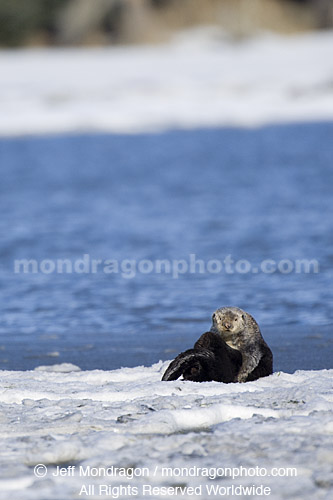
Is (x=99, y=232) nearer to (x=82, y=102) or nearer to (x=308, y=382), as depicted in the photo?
(x=308, y=382)

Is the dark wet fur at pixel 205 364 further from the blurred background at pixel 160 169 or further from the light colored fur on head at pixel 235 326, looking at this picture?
the blurred background at pixel 160 169

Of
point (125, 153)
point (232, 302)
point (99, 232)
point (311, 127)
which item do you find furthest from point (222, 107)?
point (232, 302)

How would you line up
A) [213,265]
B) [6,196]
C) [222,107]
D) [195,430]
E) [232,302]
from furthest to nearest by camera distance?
[222,107] → [6,196] → [213,265] → [232,302] → [195,430]

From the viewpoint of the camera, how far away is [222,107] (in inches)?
714

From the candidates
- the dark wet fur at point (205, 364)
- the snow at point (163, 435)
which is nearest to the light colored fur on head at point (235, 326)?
the dark wet fur at point (205, 364)

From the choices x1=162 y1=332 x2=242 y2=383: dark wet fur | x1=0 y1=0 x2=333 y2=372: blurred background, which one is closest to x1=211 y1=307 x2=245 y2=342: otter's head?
x1=162 y1=332 x2=242 y2=383: dark wet fur

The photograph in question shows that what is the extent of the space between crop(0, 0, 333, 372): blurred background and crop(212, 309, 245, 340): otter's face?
0.39 meters

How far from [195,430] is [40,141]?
14.3 m

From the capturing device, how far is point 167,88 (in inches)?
760

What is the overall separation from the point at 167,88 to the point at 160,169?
627 centimetres

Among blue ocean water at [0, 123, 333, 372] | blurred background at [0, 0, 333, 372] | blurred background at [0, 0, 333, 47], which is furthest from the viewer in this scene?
blurred background at [0, 0, 333, 47]

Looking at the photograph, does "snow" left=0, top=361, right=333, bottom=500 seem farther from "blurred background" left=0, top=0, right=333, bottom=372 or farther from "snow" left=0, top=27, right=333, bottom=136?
"snow" left=0, top=27, right=333, bottom=136

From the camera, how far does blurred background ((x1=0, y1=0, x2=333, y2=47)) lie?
28250mm

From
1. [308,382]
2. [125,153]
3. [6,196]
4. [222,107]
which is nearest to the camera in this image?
[308,382]
